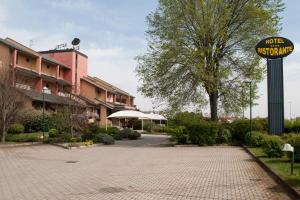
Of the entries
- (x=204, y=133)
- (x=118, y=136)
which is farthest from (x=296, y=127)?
(x=118, y=136)

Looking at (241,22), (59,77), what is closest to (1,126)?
(241,22)

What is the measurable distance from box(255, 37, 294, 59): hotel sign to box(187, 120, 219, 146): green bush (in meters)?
6.45

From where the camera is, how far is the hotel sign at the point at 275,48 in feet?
77.6

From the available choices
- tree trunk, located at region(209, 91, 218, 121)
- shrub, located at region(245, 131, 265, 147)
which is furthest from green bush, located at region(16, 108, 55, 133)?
shrub, located at region(245, 131, 265, 147)

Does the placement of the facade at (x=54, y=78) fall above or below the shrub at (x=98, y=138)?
above

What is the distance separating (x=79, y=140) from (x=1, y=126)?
5.35 metres

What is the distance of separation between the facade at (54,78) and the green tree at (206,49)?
277 inches

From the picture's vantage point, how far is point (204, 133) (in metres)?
28.0

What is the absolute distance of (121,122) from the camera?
70.6 m

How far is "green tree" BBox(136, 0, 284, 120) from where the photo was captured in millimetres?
29500

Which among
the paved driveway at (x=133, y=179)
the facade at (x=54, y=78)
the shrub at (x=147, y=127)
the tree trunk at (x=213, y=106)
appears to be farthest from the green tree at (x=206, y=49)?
the shrub at (x=147, y=127)

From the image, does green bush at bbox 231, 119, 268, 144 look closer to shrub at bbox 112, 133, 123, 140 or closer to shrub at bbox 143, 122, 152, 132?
shrub at bbox 112, 133, 123, 140

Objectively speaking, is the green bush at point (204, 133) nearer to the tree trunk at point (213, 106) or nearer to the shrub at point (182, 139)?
the shrub at point (182, 139)

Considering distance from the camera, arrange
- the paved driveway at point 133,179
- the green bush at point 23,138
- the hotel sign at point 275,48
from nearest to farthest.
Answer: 1. the paved driveway at point 133,179
2. the hotel sign at point 275,48
3. the green bush at point 23,138
